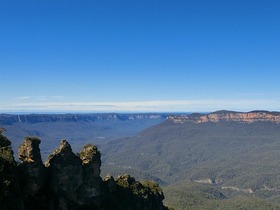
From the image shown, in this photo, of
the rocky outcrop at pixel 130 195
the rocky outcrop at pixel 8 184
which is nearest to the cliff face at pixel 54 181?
the rocky outcrop at pixel 8 184

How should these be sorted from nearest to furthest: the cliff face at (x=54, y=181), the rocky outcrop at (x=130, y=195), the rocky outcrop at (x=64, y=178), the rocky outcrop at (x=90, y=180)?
the cliff face at (x=54, y=181), the rocky outcrop at (x=64, y=178), the rocky outcrop at (x=90, y=180), the rocky outcrop at (x=130, y=195)

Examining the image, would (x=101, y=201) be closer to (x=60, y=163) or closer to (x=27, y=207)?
(x=60, y=163)

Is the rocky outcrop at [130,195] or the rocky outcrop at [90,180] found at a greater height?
the rocky outcrop at [90,180]

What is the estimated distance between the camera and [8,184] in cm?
3659

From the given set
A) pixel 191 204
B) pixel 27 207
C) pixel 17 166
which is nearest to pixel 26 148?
pixel 17 166

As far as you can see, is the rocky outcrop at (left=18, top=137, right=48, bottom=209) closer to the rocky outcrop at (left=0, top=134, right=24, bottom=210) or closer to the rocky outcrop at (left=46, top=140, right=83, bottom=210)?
the rocky outcrop at (left=46, top=140, right=83, bottom=210)

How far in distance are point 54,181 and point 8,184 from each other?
9.76 meters

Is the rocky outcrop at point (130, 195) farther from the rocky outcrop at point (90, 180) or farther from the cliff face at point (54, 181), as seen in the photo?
the rocky outcrop at point (90, 180)

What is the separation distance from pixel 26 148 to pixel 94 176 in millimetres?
10798

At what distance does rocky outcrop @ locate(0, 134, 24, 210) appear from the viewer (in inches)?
1395

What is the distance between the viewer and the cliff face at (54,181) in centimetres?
3822

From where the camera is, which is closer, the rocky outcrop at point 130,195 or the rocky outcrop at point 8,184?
the rocky outcrop at point 8,184

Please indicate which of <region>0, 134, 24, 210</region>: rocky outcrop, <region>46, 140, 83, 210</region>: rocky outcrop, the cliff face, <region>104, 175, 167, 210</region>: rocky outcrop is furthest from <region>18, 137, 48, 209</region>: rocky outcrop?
<region>104, 175, 167, 210</region>: rocky outcrop

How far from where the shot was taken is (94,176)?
51750 mm
